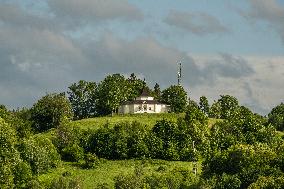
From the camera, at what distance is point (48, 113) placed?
17612cm

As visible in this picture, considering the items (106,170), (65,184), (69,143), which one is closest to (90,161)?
(106,170)

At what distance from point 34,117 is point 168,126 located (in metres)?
38.5

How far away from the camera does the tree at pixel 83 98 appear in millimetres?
196250

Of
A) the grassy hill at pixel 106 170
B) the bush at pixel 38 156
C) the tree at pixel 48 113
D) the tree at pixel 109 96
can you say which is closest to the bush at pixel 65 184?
the grassy hill at pixel 106 170

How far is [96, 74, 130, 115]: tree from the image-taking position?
19000cm

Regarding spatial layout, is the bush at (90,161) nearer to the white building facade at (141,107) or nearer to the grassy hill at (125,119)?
the grassy hill at (125,119)

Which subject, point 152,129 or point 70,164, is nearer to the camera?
point 70,164

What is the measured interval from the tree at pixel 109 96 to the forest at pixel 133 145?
26 centimetres

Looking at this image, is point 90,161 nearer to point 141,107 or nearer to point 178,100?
point 141,107

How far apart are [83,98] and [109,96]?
10.2 metres

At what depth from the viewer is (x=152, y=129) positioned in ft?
A: 513

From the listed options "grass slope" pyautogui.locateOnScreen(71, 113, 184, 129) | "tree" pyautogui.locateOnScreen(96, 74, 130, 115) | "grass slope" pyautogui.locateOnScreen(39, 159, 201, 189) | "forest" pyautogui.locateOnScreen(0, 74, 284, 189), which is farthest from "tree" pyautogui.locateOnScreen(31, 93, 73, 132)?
"grass slope" pyautogui.locateOnScreen(39, 159, 201, 189)

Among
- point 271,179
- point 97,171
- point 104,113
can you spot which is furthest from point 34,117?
point 271,179

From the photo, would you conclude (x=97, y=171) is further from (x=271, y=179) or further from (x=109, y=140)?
(x=271, y=179)
